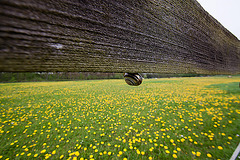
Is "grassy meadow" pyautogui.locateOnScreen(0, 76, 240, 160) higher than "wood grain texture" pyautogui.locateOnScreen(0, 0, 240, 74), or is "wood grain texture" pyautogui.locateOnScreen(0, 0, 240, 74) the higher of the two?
"wood grain texture" pyautogui.locateOnScreen(0, 0, 240, 74)

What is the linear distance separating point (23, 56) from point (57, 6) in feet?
0.62

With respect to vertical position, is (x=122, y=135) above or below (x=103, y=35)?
below

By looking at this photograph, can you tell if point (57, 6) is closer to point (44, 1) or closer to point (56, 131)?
point (44, 1)

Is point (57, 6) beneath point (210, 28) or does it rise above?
beneath

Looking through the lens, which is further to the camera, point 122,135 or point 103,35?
point 122,135

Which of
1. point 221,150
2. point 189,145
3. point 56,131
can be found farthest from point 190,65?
point 56,131

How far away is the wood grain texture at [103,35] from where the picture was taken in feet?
0.88

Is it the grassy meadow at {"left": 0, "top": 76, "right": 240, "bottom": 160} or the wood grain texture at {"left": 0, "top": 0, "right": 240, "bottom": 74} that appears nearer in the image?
the wood grain texture at {"left": 0, "top": 0, "right": 240, "bottom": 74}

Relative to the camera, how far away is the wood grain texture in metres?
0.27

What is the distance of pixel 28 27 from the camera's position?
0.28 metres

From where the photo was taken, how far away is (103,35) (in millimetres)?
433

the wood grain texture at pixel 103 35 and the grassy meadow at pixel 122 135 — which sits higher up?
the wood grain texture at pixel 103 35

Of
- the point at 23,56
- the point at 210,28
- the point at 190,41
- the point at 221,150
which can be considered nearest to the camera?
the point at 23,56

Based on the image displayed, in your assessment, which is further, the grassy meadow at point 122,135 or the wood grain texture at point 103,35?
the grassy meadow at point 122,135
